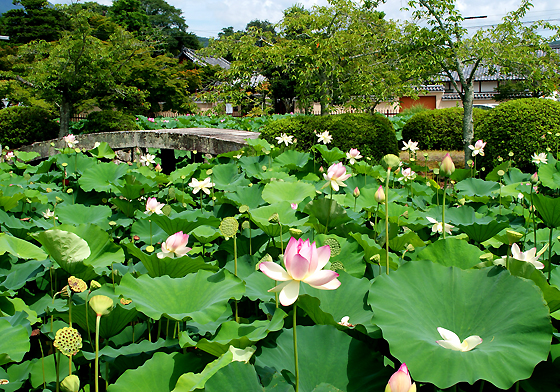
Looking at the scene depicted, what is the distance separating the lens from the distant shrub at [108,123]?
1154cm

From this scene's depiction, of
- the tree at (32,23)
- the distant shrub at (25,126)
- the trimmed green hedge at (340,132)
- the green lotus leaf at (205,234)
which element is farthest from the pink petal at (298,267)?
the tree at (32,23)

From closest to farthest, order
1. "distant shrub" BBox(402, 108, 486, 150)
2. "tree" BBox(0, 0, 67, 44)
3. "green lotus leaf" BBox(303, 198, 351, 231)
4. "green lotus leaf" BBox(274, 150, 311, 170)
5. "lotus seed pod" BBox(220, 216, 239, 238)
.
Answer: "lotus seed pod" BBox(220, 216, 239, 238)
"green lotus leaf" BBox(303, 198, 351, 231)
"green lotus leaf" BBox(274, 150, 311, 170)
"distant shrub" BBox(402, 108, 486, 150)
"tree" BBox(0, 0, 67, 44)

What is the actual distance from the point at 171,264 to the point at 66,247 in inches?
11.7

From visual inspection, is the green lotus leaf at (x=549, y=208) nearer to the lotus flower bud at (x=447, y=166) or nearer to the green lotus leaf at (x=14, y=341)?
the lotus flower bud at (x=447, y=166)

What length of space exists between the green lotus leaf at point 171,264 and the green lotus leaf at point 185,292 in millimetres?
121

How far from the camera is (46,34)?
76.8 feet

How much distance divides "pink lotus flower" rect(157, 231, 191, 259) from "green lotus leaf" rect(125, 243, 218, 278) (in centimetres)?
2

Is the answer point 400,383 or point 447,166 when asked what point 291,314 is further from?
point 447,166

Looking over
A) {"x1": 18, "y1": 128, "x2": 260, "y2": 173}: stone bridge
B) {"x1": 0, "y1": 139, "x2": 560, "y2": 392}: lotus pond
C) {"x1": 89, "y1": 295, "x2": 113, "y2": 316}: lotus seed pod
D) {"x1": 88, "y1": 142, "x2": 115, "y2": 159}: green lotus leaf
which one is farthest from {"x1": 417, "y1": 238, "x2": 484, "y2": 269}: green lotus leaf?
{"x1": 18, "y1": 128, "x2": 260, "y2": 173}: stone bridge

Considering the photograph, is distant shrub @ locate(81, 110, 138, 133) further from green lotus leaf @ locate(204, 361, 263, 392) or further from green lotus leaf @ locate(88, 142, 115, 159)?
green lotus leaf @ locate(204, 361, 263, 392)

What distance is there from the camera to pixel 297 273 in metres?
0.64

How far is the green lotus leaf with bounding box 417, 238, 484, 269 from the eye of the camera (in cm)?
122

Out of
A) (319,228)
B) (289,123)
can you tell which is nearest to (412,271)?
(319,228)

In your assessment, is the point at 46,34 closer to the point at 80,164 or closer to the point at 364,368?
the point at 80,164
